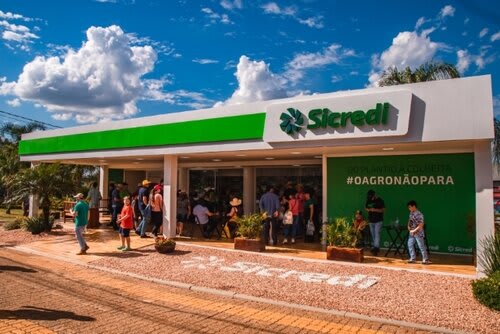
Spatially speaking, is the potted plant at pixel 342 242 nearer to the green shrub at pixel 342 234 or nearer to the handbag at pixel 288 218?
the green shrub at pixel 342 234

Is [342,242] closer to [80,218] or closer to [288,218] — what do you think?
[288,218]

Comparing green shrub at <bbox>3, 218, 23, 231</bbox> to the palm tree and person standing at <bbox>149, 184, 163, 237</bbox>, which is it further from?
the palm tree

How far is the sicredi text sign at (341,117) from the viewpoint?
368 inches

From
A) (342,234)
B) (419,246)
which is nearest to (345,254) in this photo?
(342,234)

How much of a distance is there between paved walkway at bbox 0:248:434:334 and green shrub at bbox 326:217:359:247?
3910 millimetres

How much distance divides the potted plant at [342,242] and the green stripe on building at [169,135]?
130 inches

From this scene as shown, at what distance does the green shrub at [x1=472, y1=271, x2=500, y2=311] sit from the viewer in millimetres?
6445

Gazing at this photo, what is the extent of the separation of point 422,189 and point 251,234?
5061 millimetres

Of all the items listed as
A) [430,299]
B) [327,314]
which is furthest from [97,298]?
[430,299]

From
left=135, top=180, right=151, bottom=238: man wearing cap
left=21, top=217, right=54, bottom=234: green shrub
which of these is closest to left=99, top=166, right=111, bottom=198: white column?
left=21, top=217, right=54, bottom=234: green shrub

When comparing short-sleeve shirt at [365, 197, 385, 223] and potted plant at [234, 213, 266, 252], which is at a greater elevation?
short-sleeve shirt at [365, 197, 385, 223]

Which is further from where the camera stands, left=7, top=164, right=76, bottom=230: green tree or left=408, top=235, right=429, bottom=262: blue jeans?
left=7, top=164, right=76, bottom=230: green tree

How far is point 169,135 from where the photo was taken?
44.9ft

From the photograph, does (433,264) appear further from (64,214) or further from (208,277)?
(64,214)
